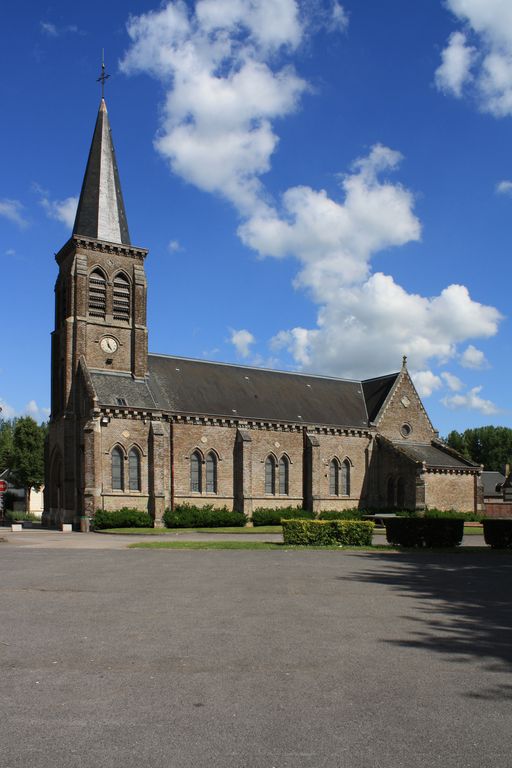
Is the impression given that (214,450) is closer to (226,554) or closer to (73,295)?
(73,295)

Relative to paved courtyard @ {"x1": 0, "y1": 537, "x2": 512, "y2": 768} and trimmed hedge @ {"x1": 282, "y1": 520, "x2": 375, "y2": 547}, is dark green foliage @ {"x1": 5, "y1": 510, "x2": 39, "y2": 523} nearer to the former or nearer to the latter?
trimmed hedge @ {"x1": 282, "y1": 520, "x2": 375, "y2": 547}

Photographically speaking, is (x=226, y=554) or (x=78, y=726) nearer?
(x=78, y=726)

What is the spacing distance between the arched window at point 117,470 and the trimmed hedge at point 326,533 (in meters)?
17.6

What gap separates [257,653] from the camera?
373 inches

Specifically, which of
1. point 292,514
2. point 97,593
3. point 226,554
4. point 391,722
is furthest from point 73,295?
point 391,722

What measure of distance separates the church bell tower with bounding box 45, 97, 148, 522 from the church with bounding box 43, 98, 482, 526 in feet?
0.23

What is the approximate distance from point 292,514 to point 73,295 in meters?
20.2

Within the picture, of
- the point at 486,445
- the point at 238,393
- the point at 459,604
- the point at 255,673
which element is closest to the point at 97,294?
the point at 238,393

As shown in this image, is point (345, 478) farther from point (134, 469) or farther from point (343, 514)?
point (134, 469)

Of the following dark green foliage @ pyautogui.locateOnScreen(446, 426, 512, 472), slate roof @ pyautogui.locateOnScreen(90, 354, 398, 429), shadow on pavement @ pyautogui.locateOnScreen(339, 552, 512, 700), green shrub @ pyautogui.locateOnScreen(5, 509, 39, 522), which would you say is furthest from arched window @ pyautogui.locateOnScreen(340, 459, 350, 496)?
dark green foliage @ pyautogui.locateOnScreen(446, 426, 512, 472)

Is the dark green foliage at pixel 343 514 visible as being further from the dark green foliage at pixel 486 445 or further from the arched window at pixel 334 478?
the dark green foliage at pixel 486 445

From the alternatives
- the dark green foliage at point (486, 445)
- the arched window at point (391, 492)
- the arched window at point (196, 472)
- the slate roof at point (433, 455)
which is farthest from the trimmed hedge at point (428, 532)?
the dark green foliage at point (486, 445)

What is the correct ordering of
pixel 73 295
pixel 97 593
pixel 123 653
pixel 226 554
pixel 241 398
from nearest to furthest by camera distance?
pixel 123 653
pixel 97 593
pixel 226 554
pixel 73 295
pixel 241 398

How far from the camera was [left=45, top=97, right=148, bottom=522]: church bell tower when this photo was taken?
45.4m
